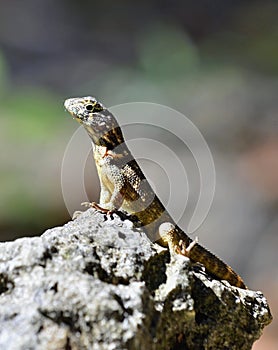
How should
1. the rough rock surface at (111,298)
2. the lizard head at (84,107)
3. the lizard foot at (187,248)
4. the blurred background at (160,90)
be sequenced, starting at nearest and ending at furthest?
the rough rock surface at (111,298)
the lizard foot at (187,248)
the lizard head at (84,107)
the blurred background at (160,90)

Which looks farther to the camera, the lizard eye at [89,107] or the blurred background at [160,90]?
the blurred background at [160,90]

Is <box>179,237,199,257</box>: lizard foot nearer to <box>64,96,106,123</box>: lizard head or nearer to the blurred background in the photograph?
<box>64,96,106,123</box>: lizard head

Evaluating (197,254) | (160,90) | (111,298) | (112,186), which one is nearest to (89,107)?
(112,186)

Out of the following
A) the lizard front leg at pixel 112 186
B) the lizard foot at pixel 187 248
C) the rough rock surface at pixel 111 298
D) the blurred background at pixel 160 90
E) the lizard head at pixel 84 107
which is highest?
the blurred background at pixel 160 90

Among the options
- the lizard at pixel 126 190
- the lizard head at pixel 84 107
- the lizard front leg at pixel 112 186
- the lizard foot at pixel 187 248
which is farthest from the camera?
the lizard head at pixel 84 107

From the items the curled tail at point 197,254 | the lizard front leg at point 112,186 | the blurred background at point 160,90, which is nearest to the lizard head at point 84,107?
the lizard front leg at point 112,186

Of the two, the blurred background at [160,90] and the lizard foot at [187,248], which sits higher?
the blurred background at [160,90]

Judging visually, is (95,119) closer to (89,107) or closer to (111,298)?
(89,107)

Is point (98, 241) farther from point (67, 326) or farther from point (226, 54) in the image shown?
point (226, 54)

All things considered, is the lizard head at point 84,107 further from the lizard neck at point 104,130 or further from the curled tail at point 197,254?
the curled tail at point 197,254
